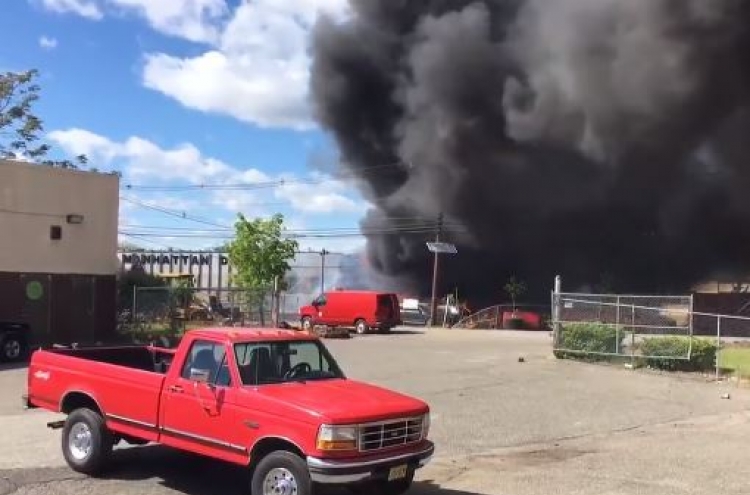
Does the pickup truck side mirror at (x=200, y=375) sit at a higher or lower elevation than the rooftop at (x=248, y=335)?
lower

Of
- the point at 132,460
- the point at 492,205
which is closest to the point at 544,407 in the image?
the point at 132,460

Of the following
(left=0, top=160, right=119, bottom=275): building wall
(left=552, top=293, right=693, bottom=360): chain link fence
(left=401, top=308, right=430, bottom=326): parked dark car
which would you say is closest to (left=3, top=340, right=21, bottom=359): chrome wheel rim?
(left=0, top=160, right=119, bottom=275): building wall

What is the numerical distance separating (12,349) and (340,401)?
16707 mm

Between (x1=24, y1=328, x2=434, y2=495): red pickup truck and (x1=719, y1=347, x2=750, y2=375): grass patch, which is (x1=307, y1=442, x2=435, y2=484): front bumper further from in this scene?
(x1=719, y1=347, x2=750, y2=375): grass patch

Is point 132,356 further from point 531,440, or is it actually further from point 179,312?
point 179,312

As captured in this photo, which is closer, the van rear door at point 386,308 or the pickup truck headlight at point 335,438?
the pickup truck headlight at point 335,438

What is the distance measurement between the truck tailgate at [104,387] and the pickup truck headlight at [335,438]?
1.86 m

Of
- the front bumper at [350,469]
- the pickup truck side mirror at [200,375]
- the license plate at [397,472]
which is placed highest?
the pickup truck side mirror at [200,375]

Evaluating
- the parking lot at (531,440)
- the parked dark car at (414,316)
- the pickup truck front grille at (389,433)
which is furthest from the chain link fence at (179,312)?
the pickup truck front grille at (389,433)

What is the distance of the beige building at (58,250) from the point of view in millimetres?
24656

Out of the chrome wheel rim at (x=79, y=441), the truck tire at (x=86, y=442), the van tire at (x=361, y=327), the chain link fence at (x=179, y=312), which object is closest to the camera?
the truck tire at (x=86, y=442)

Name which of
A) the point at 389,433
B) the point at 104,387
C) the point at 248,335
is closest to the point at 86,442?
the point at 104,387

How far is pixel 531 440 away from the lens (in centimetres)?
1089

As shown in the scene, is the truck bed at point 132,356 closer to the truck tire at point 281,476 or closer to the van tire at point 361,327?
the truck tire at point 281,476
